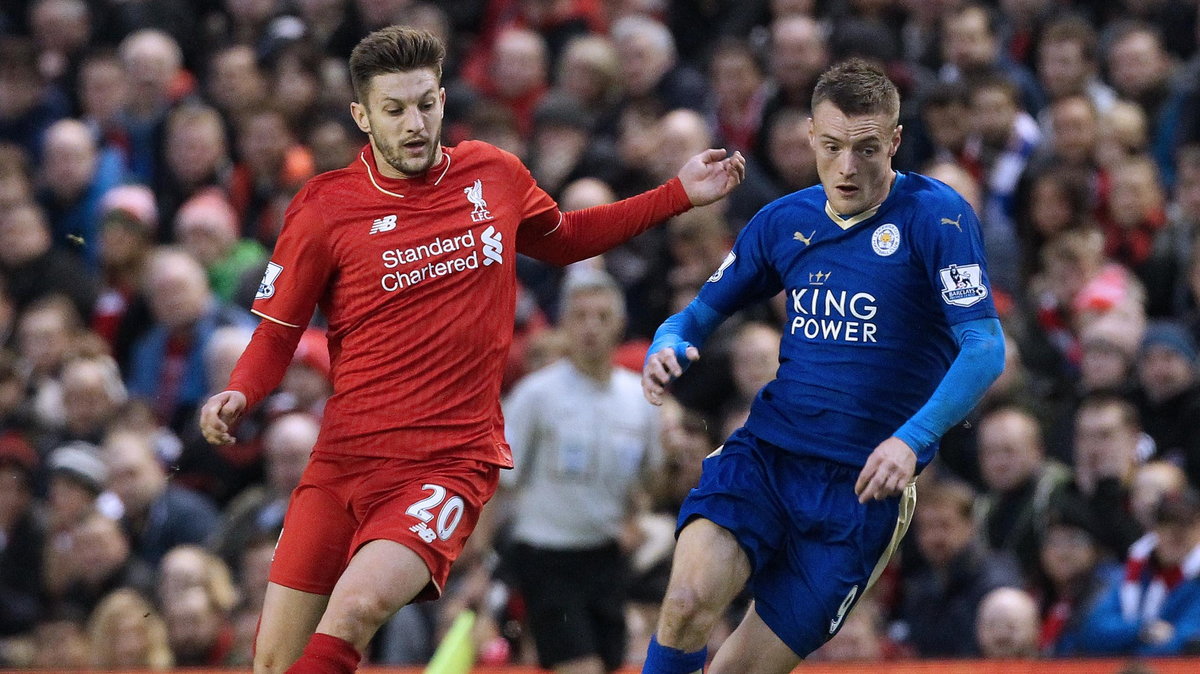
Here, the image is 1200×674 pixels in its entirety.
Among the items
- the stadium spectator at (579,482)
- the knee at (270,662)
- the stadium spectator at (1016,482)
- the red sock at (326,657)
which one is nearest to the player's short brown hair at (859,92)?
the red sock at (326,657)

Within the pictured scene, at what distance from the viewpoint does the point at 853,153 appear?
6.45 metres

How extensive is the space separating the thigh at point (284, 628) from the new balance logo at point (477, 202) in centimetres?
139

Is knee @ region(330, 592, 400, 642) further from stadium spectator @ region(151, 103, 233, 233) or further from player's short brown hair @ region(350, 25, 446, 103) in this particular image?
stadium spectator @ region(151, 103, 233, 233)

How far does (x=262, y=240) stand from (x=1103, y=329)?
17.7 ft

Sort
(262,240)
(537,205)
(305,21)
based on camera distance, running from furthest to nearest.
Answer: (305,21) → (262,240) → (537,205)

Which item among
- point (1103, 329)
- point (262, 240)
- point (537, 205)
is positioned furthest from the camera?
point (262, 240)

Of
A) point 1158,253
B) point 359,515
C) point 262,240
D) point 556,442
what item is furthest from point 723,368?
point 359,515

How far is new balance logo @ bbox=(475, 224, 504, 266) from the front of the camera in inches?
264

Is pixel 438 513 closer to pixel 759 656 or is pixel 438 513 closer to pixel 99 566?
pixel 759 656

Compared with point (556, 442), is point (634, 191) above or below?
above

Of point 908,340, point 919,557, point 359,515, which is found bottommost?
point 919,557

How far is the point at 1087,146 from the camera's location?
11.4 m

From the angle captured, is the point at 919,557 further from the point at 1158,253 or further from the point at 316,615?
the point at 316,615

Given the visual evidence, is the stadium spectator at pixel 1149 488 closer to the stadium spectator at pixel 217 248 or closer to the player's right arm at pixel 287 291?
the player's right arm at pixel 287 291
